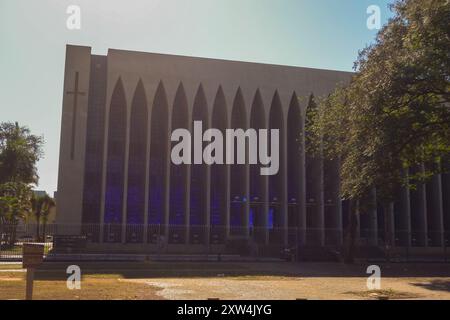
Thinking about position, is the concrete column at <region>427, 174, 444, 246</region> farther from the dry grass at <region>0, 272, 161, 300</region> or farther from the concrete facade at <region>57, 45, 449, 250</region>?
the dry grass at <region>0, 272, 161, 300</region>

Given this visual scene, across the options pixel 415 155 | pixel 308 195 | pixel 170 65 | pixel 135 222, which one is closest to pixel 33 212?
pixel 135 222

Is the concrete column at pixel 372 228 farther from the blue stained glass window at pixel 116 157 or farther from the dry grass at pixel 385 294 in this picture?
the dry grass at pixel 385 294

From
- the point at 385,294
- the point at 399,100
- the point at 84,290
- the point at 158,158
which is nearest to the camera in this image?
the point at 84,290

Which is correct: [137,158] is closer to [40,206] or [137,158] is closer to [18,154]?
[18,154]

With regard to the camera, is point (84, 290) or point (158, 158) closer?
point (84, 290)

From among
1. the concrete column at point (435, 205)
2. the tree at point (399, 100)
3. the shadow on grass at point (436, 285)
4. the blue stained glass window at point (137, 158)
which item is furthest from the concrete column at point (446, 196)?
the shadow on grass at point (436, 285)

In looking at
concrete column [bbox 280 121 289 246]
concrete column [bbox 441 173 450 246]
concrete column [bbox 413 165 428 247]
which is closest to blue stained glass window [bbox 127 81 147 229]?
concrete column [bbox 280 121 289 246]

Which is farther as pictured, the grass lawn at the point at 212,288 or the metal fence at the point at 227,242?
the metal fence at the point at 227,242

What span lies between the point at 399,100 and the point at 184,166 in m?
29.8

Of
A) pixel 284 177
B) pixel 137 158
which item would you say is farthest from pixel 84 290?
pixel 284 177

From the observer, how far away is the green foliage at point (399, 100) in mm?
20172

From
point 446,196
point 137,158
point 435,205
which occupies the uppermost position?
point 137,158

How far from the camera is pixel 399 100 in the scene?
21.9 m

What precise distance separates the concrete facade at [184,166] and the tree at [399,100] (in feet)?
67.6
